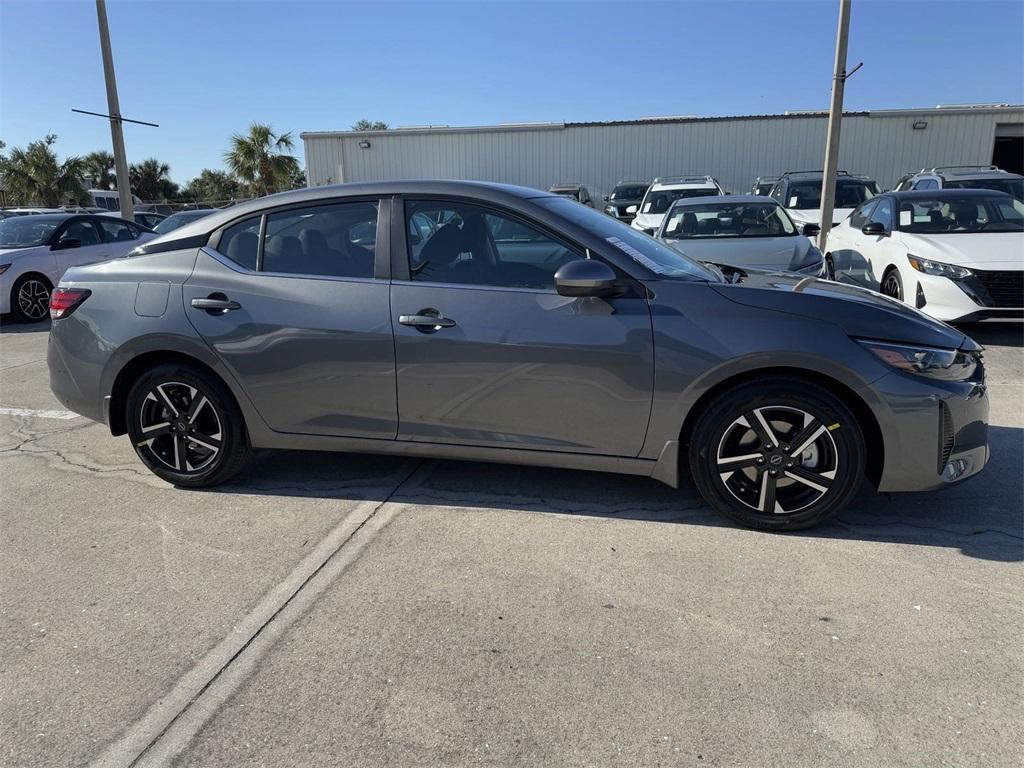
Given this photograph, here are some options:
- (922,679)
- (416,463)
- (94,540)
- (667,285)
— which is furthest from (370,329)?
(922,679)

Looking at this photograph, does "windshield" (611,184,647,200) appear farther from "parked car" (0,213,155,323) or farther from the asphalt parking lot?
the asphalt parking lot

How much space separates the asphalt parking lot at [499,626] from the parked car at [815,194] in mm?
10370

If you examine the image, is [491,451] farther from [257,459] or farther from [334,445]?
[257,459]

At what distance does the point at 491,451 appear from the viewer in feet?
11.9

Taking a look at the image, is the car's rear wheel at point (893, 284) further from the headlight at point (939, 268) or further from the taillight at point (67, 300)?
the taillight at point (67, 300)

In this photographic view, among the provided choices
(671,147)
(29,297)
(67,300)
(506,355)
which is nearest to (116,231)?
(29,297)

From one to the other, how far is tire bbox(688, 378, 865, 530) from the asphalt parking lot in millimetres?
145

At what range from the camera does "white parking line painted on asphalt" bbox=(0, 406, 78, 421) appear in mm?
5652

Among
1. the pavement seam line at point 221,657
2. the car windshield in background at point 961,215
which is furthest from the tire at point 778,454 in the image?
the car windshield in background at point 961,215

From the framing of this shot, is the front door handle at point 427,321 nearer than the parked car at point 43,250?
Yes

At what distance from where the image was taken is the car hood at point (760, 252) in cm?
781

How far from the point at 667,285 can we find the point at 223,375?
2.32 m

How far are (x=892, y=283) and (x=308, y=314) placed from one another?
7003mm

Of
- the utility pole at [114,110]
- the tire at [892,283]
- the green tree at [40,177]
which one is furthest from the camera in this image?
the green tree at [40,177]
